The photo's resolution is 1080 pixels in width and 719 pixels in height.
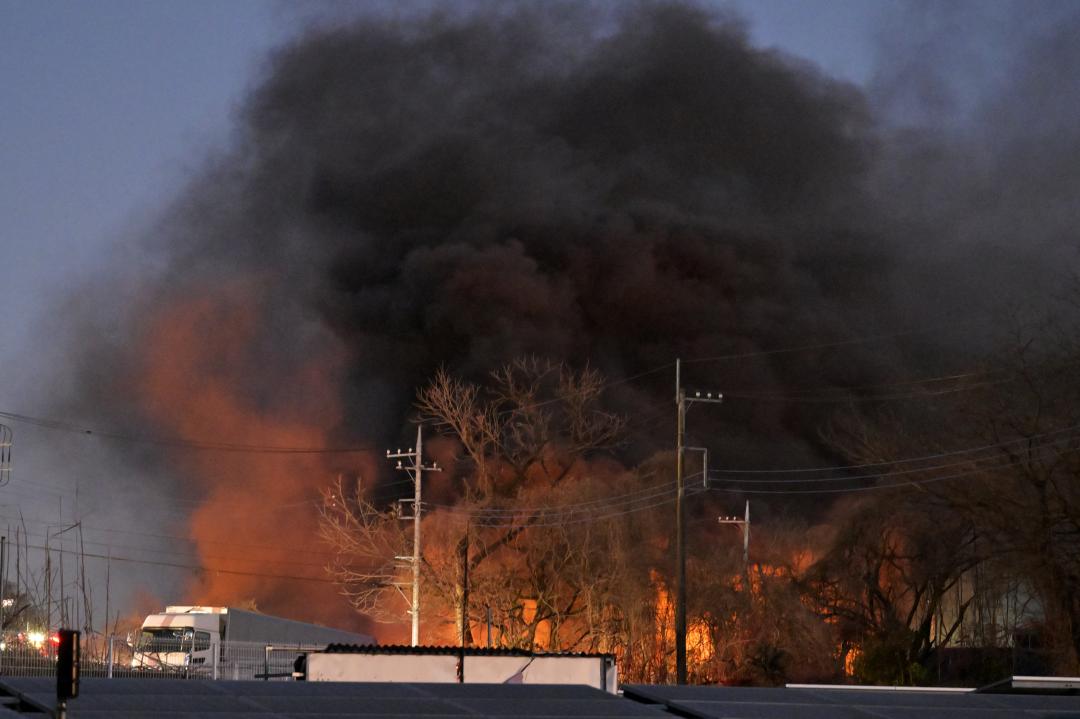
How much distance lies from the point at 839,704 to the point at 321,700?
18.5 ft

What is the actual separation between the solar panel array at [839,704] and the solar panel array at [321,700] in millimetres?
633

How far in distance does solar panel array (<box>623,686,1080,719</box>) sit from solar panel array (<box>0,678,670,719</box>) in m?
0.63

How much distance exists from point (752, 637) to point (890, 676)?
7248mm

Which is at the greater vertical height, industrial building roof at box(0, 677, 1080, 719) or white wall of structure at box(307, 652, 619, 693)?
industrial building roof at box(0, 677, 1080, 719)

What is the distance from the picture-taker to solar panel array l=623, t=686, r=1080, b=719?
1492 centimetres

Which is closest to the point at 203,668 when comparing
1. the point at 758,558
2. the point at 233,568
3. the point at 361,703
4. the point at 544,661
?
the point at 544,661

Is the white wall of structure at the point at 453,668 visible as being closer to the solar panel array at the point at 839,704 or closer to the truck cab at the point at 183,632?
the solar panel array at the point at 839,704

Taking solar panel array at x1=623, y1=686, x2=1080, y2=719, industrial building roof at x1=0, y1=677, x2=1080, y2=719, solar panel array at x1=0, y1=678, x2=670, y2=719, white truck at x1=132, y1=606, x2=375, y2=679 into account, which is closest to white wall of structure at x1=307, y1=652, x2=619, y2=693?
solar panel array at x1=623, y1=686, x2=1080, y2=719

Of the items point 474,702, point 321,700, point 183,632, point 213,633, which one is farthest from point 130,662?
point 474,702

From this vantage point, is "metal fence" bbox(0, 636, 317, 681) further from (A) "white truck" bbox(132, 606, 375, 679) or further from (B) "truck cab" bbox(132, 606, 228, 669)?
(B) "truck cab" bbox(132, 606, 228, 669)

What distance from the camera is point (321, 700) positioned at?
45.0 feet

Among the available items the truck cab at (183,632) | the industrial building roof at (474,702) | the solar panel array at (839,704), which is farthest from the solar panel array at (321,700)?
the truck cab at (183,632)

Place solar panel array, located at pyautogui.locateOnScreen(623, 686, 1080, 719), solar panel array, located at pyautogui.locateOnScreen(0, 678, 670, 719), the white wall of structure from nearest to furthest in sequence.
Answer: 1. solar panel array, located at pyautogui.locateOnScreen(0, 678, 670, 719)
2. solar panel array, located at pyautogui.locateOnScreen(623, 686, 1080, 719)
3. the white wall of structure

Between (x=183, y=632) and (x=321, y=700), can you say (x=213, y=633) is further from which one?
(x=321, y=700)
